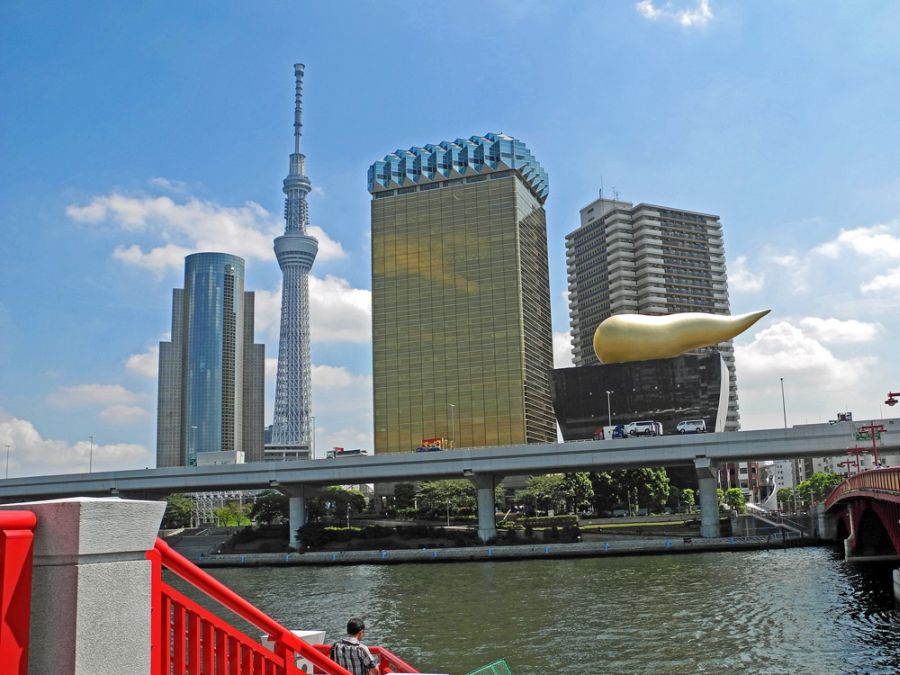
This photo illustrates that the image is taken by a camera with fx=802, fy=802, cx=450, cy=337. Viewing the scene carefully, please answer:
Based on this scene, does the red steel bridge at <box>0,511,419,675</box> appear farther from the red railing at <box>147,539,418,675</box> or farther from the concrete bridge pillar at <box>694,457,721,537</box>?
the concrete bridge pillar at <box>694,457,721,537</box>

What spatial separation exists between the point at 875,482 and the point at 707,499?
103 feet

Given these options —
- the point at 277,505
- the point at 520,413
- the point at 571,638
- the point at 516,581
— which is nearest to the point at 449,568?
the point at 516,581

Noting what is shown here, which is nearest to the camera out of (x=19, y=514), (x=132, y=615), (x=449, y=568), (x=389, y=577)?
(x=19, y=514)

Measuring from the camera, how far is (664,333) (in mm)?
102562

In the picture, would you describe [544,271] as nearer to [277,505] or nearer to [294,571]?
[277,505]

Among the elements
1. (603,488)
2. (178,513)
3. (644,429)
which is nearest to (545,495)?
(603,488)

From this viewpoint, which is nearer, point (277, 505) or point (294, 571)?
point (294, 571)

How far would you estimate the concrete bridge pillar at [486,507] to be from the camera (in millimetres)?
78625

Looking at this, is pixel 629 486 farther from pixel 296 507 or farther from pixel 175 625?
pixel 175 625

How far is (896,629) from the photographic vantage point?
93.9ft

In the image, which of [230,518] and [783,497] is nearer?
[230,518]

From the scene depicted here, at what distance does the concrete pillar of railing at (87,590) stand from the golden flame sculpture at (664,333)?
10046 centimetres

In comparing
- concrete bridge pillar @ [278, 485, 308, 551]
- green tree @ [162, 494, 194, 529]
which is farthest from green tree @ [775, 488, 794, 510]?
green tree @ [162, 494, 194, 529]

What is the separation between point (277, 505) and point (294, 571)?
138 feet
